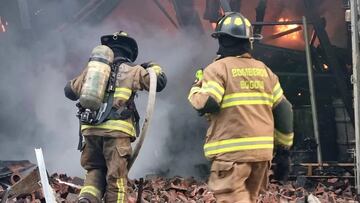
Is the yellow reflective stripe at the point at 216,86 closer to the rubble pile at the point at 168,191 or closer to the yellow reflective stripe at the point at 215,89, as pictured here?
the yellow reflective stripe at the point at 215,89

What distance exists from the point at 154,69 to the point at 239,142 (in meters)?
1.22

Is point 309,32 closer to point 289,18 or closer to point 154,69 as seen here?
point 289,18

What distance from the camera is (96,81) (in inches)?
163

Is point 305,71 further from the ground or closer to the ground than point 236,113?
further from the ground

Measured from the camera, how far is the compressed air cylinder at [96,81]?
4.12 m

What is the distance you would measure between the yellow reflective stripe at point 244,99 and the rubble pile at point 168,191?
1830 millimetres

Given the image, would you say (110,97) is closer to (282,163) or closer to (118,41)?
(118,41)

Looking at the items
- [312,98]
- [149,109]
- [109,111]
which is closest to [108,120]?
[109,111]

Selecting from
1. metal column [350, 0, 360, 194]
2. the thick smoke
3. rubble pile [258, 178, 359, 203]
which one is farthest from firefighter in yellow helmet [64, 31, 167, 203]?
the thick smoke

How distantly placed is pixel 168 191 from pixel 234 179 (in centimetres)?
236

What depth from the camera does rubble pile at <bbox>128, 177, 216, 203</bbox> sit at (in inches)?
207

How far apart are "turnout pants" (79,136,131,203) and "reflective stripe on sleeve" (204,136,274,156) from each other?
95cm

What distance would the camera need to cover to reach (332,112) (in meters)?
8.28

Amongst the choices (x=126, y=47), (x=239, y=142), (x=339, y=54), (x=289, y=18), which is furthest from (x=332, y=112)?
(x=239, y=142)
